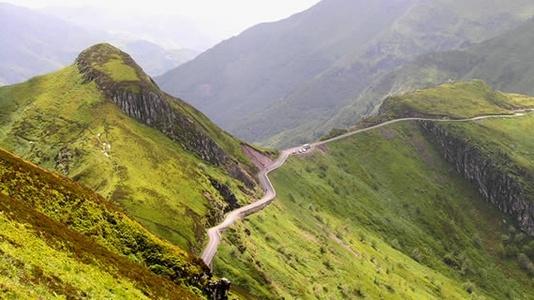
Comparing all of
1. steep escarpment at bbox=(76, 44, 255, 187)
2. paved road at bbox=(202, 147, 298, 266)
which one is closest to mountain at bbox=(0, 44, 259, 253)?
steep escarpment at bbox=(76, 44, 255, 187)

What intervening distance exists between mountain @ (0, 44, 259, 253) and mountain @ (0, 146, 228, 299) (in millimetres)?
24990

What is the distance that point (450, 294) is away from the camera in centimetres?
17525

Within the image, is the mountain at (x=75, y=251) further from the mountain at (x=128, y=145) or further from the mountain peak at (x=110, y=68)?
the mountain peak at (x=110, y=68)

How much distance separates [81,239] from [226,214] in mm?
68592

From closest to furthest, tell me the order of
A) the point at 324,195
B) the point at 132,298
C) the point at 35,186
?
the point at 132,298
the point at 35,186
the point at 324,195

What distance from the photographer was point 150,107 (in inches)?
6029

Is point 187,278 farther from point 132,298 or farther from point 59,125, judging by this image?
point 59,125

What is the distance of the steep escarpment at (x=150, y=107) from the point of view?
15138 cm

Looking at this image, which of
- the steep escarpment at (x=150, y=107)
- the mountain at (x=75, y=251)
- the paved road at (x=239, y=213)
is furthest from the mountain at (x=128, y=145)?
the mountain at (x=75, y=251)

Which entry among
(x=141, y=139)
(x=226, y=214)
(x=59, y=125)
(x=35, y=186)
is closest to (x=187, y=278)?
(x=35, y=186)

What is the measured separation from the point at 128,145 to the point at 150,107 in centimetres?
2829

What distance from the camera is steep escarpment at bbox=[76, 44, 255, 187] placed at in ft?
497

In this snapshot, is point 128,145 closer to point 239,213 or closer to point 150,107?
point 150,107

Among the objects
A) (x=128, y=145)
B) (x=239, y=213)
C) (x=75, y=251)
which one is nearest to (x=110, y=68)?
(x=128, y=145)
